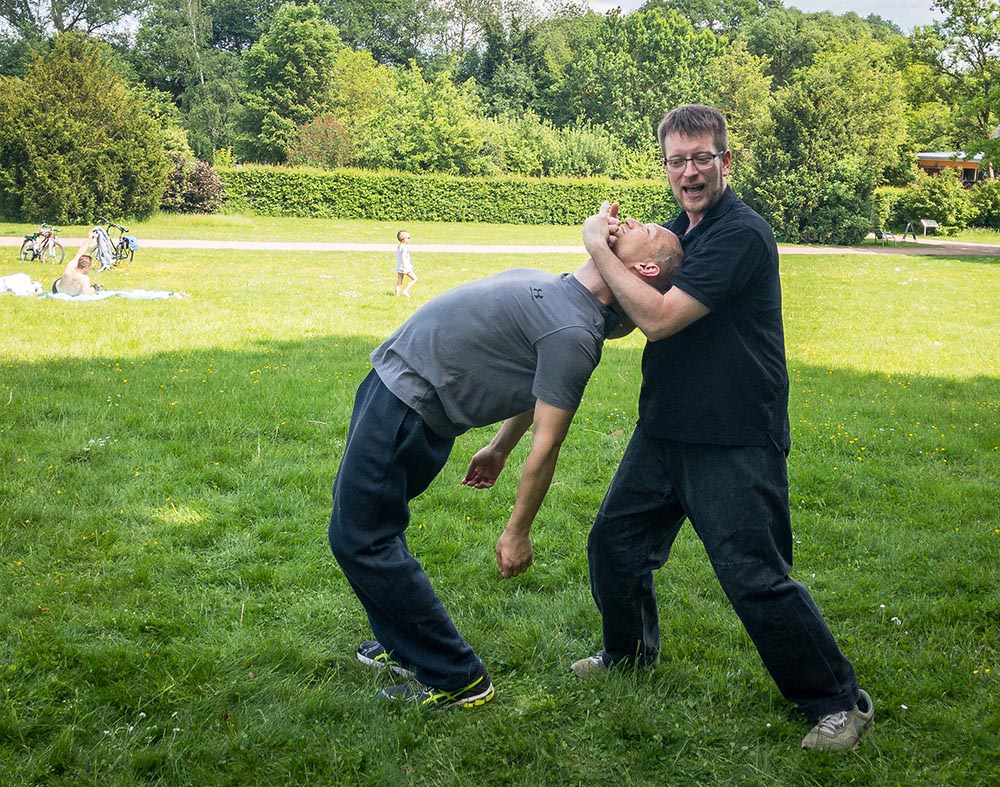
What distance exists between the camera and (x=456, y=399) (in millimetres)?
3297

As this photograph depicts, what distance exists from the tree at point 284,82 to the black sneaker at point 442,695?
58.4 m

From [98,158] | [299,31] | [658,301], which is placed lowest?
[658,301]

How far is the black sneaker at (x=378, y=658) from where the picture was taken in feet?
12.5

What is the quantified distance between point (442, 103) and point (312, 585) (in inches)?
1822

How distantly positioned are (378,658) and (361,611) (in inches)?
23.2

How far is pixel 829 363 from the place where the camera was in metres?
10.8

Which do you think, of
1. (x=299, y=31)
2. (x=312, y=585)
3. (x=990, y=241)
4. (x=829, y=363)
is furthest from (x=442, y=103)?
(x=312, y=585)

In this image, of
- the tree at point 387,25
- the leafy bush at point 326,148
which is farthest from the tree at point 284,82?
the tree at point 387,25

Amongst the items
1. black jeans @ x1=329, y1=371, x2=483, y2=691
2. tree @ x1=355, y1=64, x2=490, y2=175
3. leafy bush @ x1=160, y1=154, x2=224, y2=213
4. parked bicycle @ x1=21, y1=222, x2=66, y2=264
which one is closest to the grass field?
black jeans @ x1=329, y1=371, x2=483, y2=691

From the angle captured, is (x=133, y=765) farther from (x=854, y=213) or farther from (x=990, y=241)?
(x=990, y=241)

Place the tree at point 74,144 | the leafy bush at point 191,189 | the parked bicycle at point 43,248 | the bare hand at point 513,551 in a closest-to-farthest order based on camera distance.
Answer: the bare hand at point 513,551 → the parked bicycle at point 43,248 → the tree at point 74,144 → the leafy bush at point 191,189

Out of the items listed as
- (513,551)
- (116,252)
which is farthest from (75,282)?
(513,551)

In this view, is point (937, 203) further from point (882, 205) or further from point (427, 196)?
point (427, 196)

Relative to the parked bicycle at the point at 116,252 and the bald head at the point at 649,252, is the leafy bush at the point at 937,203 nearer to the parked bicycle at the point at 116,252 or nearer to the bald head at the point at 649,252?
the parked bicycle at the point at 116,252
